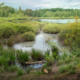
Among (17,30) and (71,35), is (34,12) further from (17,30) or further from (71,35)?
(71,35)

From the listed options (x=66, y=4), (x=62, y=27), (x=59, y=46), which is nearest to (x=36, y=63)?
(x=59, y=46)

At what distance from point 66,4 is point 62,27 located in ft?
2.48

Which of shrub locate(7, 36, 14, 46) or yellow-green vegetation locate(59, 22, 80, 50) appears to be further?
shrub locate(7, 36, 14, 46)

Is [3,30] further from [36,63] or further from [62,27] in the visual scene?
[62,27]

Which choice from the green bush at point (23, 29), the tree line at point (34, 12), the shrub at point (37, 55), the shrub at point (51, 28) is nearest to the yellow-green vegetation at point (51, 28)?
the shrub at point (51, 28)

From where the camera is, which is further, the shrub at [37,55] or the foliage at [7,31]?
the foliage at [7,31]

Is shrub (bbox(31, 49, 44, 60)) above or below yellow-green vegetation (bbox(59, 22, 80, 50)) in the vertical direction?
below

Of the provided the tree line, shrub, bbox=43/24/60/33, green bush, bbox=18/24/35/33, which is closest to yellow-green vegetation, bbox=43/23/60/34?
shrub, bbox=43/24/60/33

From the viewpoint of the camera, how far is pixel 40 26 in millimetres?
4047

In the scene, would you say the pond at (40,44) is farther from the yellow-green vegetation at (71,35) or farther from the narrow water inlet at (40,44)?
the yellow-green vegetation at (71,35)

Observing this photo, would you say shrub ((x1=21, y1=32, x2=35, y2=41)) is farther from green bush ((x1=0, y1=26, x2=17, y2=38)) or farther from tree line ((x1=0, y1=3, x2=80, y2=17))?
tree line ((x1=0, y1=3, x2=80, y2=17))

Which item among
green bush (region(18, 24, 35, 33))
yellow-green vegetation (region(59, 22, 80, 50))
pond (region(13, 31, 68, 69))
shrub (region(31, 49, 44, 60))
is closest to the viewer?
shrub (region(31, 49, 44, 60))

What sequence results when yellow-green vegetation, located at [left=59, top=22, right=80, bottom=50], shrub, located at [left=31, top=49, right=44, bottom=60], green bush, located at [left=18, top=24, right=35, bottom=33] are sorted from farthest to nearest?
green bush, located at [left=18, top=24, right=35, bottom=33]
yellow-green vegetation, located at [left=59, top=22, right=80, bottom=50]
shrub, located at [left=31, top=49, right=44, bottom=60]

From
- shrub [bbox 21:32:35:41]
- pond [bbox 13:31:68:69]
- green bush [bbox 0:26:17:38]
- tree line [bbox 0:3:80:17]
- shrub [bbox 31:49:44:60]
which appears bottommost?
shrub [bbox 31:49:44:60]
